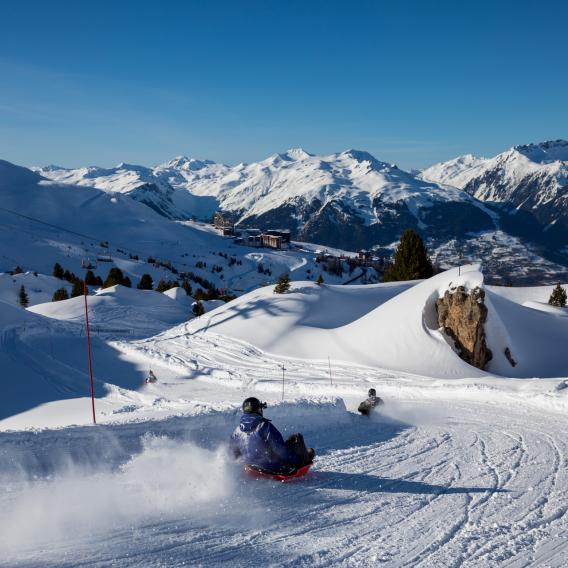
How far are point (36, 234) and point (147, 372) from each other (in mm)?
123401

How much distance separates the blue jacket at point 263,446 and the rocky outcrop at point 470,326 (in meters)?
18.6

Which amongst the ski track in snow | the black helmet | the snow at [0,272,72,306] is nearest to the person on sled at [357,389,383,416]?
the ski track in snow

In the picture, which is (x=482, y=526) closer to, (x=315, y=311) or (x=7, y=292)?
(x=315, y=311)

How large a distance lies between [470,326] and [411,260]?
26295mm

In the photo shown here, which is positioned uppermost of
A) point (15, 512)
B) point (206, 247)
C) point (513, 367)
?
point (206, 247)

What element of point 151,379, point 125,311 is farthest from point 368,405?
point 125,311

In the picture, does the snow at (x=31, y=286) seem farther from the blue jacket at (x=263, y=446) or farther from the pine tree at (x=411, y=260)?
the blue jacket at (x=263, y=446)

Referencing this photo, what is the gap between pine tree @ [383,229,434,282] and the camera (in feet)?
167

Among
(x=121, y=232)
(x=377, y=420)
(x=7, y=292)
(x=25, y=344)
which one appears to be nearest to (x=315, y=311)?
(x=25, y=344)

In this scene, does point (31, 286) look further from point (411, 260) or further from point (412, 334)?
point (412, 334)

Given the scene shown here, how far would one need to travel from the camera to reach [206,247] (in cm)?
15750

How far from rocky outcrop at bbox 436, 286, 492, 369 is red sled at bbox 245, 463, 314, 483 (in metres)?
18.5

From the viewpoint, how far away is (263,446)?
8570mm

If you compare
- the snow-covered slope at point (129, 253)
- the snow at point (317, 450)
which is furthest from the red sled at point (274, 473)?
the snow-covered slope at point (129, 253)
